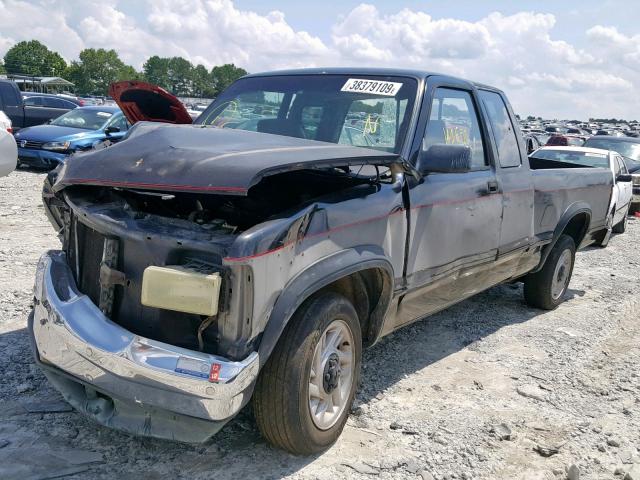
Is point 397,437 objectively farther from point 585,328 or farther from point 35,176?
point 35,176

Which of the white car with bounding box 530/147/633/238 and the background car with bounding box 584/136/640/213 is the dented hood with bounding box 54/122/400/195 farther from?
the background car with bounding box 584/136/640/213

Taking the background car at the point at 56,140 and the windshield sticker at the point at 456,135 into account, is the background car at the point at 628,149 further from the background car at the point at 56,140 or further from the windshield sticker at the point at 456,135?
the windshield sticker at the point at 456,135

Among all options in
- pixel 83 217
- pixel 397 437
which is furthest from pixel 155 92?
pixel 397 437

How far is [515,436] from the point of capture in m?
3.69

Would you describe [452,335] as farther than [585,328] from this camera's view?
No

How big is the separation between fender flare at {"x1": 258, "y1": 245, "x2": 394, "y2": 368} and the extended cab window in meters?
1.03

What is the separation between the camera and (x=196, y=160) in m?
2.83

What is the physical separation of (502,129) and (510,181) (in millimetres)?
471

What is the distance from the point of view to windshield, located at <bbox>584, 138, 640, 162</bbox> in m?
14.8

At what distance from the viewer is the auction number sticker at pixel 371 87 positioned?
415cm

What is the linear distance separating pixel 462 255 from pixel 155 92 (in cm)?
236

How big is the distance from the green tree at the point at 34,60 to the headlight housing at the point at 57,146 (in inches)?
4039

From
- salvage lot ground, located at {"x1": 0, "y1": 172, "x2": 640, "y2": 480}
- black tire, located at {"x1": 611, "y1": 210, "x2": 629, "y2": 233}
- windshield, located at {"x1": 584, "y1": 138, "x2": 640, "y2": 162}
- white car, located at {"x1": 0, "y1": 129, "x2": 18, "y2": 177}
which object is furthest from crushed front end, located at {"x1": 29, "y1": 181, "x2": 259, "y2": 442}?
windshield, located at {"x1": 584, "y1": 138, "x2": 640, "y2": 162}

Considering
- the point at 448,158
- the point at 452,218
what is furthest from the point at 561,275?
the point at 448,158
